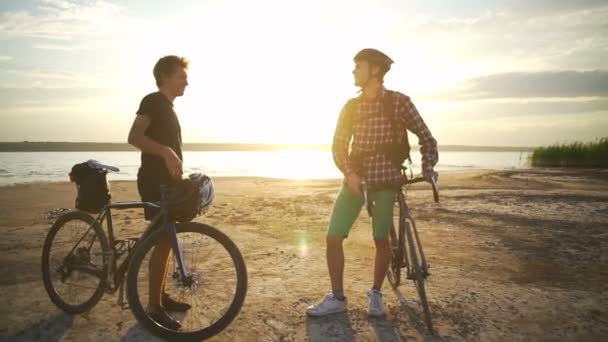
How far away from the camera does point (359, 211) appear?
3.71m

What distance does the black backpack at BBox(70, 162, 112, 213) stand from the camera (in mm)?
3598

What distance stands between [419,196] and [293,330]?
379 inches

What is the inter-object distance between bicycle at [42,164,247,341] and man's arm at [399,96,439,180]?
1737 mm

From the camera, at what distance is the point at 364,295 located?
14.3 ft

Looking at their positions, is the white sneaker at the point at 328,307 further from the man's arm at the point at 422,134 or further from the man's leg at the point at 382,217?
the man's arm at the point at 422,134

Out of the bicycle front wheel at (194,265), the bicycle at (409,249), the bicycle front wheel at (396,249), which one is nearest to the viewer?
the bicycle front wheel at (194,265)

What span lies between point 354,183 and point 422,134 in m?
0.73

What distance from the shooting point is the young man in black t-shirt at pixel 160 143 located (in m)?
3.26

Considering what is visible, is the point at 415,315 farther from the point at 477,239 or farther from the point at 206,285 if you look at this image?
the point at 477,239

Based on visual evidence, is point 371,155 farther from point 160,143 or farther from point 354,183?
point 160,143

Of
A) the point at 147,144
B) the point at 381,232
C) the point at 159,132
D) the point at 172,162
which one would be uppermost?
the point at 159,132

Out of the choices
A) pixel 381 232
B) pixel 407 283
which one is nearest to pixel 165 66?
pixel 381 232

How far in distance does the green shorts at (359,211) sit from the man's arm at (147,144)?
1.43 meters

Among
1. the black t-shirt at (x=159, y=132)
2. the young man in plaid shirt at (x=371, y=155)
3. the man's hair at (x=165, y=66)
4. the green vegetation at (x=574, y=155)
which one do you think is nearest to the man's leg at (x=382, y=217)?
the young man in plaid shirt at (x=371, y=155)
